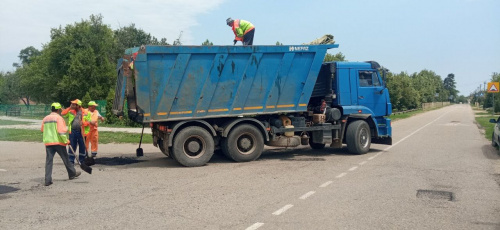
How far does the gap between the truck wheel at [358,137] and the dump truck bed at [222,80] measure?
1.67m

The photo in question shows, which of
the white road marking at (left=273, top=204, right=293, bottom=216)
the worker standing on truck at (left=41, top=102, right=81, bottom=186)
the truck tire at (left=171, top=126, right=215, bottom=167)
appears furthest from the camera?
the truck tire at (left=171, top=126, right=215, bottom=167)

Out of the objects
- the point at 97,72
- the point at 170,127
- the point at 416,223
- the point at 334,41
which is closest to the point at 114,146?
the point at 170,127

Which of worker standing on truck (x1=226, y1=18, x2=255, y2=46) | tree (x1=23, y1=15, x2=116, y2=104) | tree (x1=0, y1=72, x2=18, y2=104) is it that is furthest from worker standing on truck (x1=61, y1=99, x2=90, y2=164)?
tree (x1=0, y1=72, x2=18, y2=104)

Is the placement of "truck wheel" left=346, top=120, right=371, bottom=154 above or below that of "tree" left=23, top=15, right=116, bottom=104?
below

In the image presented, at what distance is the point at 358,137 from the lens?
12.7 m

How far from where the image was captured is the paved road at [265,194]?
18.7 feet

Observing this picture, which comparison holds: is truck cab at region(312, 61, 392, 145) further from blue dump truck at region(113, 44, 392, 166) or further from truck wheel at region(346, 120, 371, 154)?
A: truck wheel at region(346, 120, 371, 154)

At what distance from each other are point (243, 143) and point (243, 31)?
3.15m

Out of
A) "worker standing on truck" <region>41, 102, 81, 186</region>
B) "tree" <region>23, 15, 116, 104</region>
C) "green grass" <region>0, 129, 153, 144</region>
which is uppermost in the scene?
"tree" <region>23, 15, 116, 104</region>

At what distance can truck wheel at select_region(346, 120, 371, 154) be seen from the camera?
12.6 metres

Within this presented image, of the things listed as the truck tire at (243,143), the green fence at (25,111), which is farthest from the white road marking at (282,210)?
the green fence at (25,111)

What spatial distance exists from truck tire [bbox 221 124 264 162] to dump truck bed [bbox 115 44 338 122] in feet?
1.45

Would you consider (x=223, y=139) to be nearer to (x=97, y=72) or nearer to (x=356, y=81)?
(x=356, y=81)

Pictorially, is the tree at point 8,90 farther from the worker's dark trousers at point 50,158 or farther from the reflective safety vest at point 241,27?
the worker's dark trousers at point 50,158
